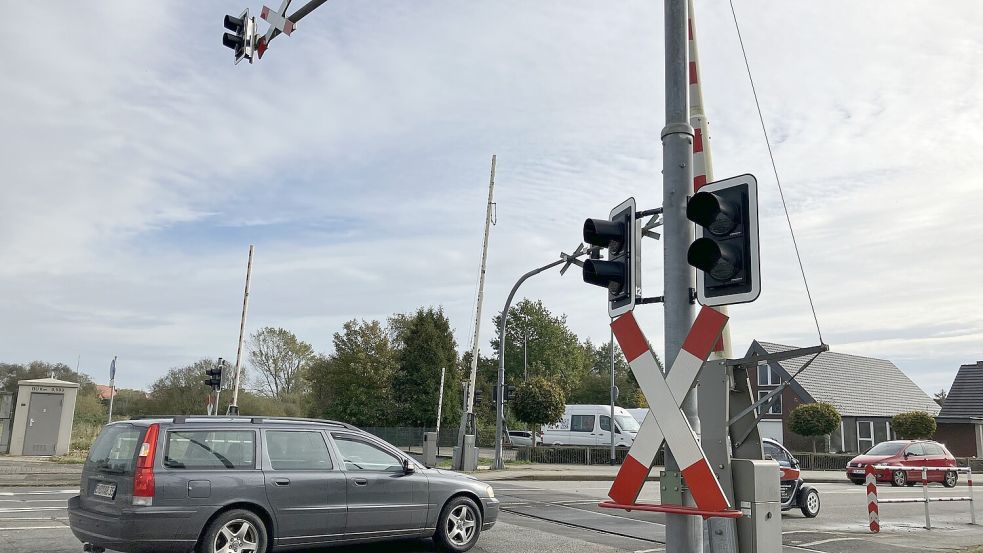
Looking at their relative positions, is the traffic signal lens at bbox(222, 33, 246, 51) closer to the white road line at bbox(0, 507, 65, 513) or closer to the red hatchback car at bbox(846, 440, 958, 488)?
the white road line at bbox(0, 507, 65, 513)

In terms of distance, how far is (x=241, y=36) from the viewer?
355 inches

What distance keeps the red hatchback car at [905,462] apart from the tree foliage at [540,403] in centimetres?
1431

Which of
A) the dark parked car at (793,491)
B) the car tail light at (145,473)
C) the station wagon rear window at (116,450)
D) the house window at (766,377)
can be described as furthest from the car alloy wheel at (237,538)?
the house window at (766,377)

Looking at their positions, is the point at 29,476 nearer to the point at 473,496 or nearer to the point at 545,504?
the point at 545,504

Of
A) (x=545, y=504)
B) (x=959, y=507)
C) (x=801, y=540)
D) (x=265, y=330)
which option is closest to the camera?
(x=801, y=540)

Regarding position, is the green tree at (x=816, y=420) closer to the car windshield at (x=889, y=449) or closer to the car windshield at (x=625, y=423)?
the car windshield at (x=625, y=423)

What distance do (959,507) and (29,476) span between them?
23.5 m

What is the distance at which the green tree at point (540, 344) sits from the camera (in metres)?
83.3

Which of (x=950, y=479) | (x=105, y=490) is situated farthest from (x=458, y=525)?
(x=950, y=479)

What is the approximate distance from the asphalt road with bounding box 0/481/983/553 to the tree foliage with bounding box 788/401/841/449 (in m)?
22.6

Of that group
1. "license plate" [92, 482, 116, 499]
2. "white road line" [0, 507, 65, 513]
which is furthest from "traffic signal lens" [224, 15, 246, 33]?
"white road line" [0, 507, 65, 513]

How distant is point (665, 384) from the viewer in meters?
4.51

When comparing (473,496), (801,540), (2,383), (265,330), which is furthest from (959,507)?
(2,383)

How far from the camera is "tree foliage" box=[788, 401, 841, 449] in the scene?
133 ft
